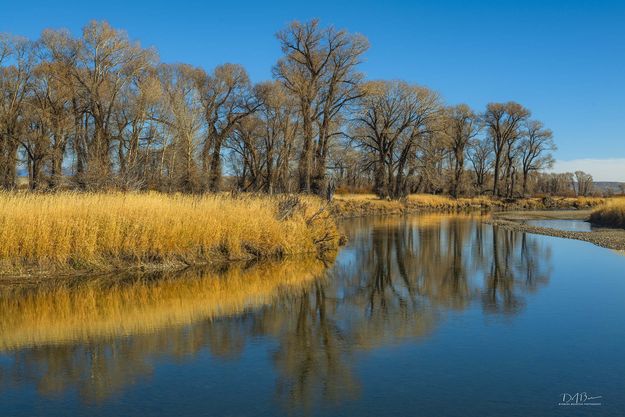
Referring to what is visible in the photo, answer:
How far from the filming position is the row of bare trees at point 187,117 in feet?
115

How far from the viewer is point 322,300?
34.8 feet

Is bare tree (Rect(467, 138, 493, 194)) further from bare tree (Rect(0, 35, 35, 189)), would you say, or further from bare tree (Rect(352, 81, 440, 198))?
bare tree (Rect(0, 35, 35, 189))

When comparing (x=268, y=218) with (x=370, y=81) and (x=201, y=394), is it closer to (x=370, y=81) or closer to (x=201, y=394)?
(x=201, y=394)

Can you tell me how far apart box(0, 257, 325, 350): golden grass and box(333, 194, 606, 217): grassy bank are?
2466cm

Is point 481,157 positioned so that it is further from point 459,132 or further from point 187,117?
point 187,117

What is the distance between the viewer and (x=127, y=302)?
10.2m

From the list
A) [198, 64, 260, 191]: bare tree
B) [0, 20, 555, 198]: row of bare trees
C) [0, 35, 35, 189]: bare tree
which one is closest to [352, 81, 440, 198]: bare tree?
[0, 20, 555, 198]: row of bare trees

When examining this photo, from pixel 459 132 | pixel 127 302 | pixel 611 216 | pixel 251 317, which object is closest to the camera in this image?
pixel 251 317

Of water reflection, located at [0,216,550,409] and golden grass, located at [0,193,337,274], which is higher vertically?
golden grass, located at [0,193,337,274]

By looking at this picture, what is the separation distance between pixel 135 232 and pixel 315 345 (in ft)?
24.4

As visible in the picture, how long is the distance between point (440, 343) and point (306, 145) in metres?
29.1

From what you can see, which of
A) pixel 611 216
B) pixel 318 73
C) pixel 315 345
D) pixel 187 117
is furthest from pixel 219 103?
pixel 315 345

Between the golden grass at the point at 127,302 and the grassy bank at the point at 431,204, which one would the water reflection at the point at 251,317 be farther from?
the grassy bank at the point at 431,204

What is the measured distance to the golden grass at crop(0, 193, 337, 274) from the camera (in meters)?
12.1
